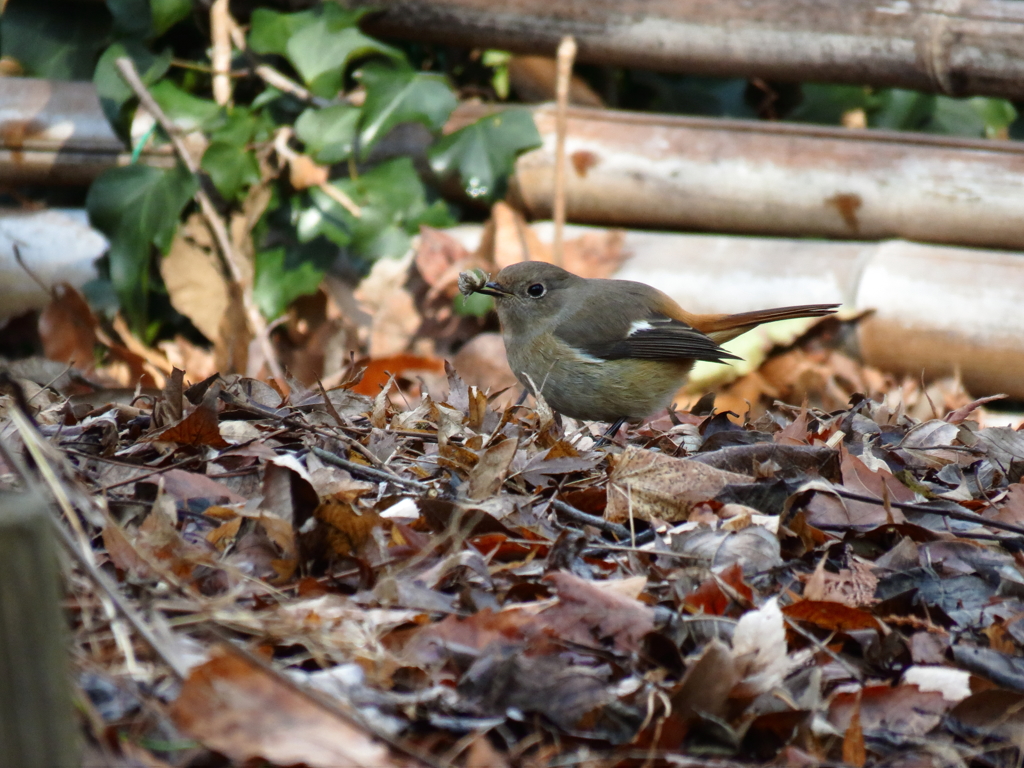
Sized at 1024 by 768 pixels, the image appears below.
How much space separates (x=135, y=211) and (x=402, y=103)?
1.67 m

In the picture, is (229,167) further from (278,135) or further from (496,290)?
(496,290)

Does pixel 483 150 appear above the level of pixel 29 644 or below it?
below

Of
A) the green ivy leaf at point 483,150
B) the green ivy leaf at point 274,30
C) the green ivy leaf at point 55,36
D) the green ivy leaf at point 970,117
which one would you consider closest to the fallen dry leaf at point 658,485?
the green ivy leaf at point 483,150

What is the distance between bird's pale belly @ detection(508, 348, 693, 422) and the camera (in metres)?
4.08

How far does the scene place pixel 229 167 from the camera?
611 centimetres

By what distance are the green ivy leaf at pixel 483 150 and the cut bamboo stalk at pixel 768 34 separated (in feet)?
1.98

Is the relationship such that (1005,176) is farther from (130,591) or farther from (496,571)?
(130,591)

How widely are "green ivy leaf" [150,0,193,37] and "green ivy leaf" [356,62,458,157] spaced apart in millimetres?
1091

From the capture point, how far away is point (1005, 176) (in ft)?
19.4

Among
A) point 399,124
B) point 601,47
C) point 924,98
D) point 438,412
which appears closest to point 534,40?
point 601,47

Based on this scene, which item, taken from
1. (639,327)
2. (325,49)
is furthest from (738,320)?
(325,49)

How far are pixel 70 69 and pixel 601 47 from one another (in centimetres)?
335

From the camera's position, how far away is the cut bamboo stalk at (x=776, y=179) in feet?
19.6

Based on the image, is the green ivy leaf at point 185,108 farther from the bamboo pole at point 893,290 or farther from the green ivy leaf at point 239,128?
the bamboo pole at point 893,290
